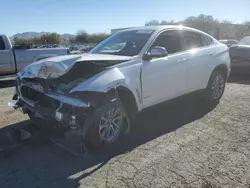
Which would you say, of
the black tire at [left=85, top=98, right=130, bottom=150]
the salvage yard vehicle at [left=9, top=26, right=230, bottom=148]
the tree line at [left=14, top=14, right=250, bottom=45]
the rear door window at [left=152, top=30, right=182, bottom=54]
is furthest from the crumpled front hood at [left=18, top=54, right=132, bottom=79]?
the tree line at [left=14, top=14, right=250, bottom=45]

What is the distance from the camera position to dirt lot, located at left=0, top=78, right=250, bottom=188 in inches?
117

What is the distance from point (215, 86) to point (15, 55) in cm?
785

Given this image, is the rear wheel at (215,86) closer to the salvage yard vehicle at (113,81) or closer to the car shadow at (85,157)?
the salvage yard vehicle at (113,81)

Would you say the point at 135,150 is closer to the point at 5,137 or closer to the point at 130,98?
the point at 130,98

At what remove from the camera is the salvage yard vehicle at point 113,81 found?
3.38 m

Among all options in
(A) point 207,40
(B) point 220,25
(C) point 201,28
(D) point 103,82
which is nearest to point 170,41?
(A) point 207,40

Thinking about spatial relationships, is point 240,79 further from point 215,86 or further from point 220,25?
point 220,25

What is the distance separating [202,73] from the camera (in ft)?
17.7

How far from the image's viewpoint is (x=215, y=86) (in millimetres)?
5848

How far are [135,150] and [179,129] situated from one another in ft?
3.74

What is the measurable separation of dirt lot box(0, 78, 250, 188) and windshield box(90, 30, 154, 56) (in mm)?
1393

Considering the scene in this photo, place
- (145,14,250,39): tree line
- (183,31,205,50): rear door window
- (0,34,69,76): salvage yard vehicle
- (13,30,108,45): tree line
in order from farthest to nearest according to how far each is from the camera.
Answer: (145,14,250,39): tree line, (13,30,108,45): tree line, (0,34,69,76): salvage yard vehicle, (183,31,205,50): rear door window

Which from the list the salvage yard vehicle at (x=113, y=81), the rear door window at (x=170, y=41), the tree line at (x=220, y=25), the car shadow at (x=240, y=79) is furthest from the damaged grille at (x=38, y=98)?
the tree line at (x=220, y=25)

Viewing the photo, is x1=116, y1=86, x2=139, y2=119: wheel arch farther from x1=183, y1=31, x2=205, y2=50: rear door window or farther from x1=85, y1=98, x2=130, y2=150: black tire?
x1=183, y1=31, x2=205, y2=50: rear door window
